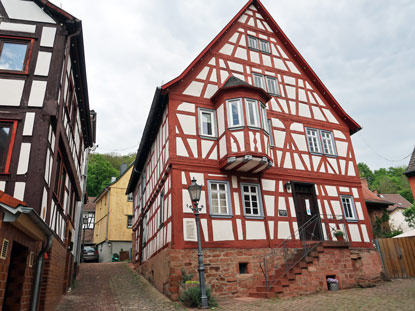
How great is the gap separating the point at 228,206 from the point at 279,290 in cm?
362

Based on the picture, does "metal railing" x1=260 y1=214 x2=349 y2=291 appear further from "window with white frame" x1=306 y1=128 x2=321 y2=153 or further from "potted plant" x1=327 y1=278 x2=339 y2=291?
"window with white frame" x1=306 y1=128 x2=321 y2=153

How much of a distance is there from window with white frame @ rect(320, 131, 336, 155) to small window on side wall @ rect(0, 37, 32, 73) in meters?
13.8

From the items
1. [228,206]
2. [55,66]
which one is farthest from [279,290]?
[55,66]

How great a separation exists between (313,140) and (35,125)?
520 inches

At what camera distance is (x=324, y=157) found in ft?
56.4

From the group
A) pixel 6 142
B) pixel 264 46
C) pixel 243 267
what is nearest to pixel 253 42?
pixel 264 46

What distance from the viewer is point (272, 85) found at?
1762cm

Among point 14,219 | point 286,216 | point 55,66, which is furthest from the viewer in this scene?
point 286,216

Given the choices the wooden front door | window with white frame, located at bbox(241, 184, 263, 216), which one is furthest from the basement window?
the wooden front door

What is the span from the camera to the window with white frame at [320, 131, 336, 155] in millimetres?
17625

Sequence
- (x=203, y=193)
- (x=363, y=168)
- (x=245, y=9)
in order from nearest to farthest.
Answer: (x=203, y=193) → (x=245, y=9) → (x=363, y=168)

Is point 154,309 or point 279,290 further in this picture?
point 279,290

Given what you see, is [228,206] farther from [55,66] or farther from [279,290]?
[55,66]

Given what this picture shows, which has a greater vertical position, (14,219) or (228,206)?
(228,206)
